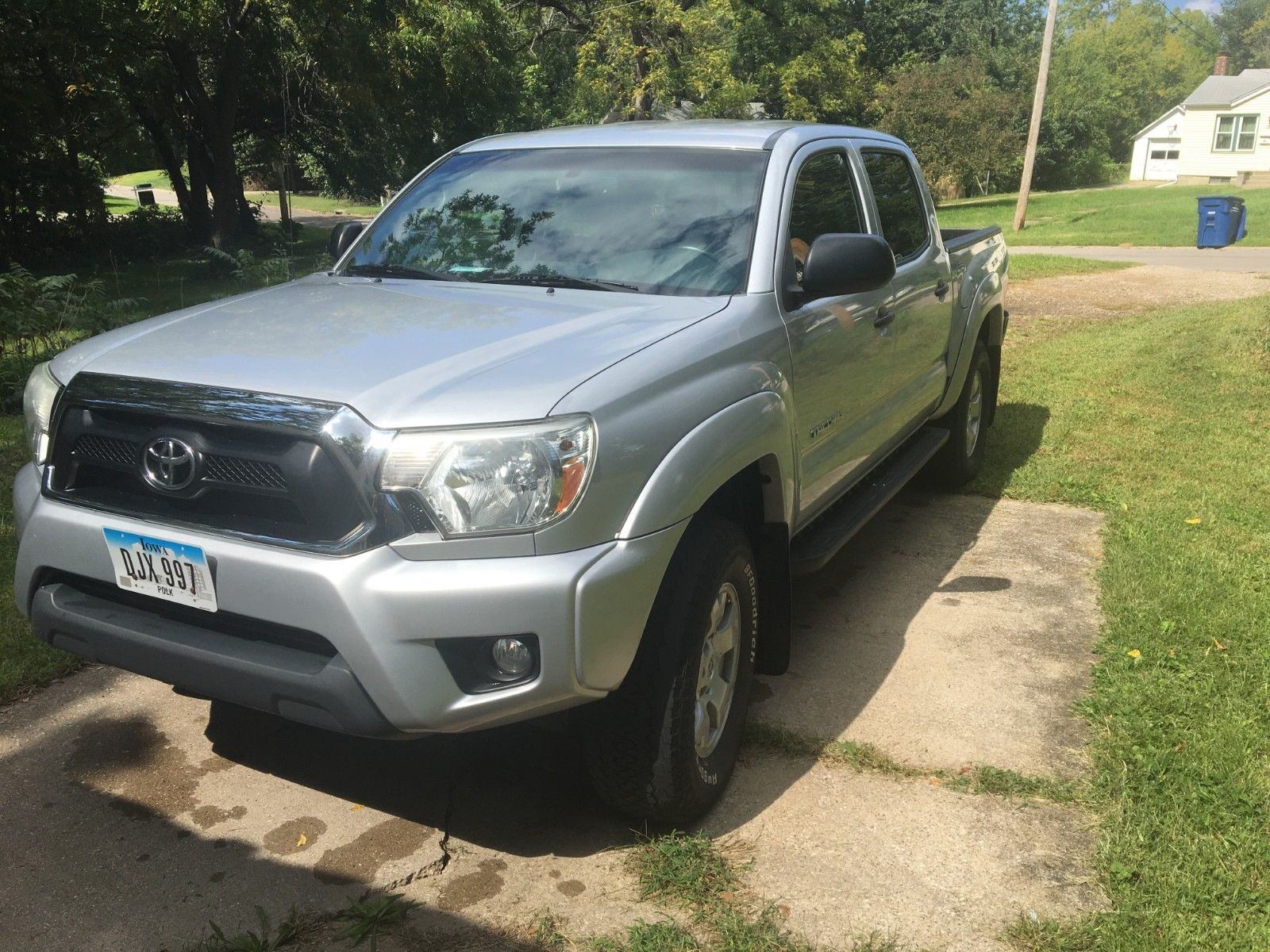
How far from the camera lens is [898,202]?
5102mm

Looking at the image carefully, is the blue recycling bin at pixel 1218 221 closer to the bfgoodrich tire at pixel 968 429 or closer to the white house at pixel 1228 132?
the bfgoodrich tire at pixel 968 429

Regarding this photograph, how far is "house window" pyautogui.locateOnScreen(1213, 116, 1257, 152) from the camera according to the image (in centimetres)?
5019

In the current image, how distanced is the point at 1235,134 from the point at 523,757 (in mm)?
56945

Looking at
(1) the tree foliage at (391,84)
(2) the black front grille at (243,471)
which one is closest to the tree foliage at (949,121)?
(1) the tree foliage at (391,84)

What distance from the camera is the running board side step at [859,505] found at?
385 cm

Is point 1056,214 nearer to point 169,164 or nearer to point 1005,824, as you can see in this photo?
point 169,164

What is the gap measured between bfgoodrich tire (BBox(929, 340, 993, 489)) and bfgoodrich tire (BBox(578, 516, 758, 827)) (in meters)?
3.28

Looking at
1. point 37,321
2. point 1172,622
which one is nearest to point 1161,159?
point 37,321

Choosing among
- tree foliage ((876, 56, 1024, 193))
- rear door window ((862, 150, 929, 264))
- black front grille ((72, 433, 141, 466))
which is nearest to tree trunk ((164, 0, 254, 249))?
rear door window ((862, 150, 929, 264))

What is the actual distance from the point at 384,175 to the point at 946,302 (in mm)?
30410

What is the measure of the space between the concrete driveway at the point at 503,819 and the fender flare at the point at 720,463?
0.88 meters

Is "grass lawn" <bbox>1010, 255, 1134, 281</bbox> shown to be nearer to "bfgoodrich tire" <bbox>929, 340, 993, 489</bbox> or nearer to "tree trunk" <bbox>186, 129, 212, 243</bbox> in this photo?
"bfgoodrich tire" <bbox>929, 340, 993, 489</bbox>

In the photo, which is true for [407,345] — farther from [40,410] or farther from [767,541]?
[767,541]

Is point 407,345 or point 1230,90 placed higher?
point 1230,90
